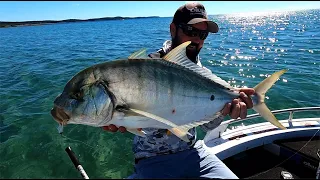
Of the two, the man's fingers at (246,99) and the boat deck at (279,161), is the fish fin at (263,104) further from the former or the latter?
the boat deck at (279,161)

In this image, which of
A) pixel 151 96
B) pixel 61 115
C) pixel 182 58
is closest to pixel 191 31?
pixel 182 58

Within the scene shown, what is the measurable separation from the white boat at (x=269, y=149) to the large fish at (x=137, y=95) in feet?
7.60

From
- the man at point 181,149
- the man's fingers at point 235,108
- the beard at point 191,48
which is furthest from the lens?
the beard at point 191,48

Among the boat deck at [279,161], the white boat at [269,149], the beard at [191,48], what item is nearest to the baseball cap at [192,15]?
the beard at [191,48]

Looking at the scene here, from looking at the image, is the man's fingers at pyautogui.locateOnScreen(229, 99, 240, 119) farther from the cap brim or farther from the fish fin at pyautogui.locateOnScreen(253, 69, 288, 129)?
the cap brim

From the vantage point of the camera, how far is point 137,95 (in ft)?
8.41

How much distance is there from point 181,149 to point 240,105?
1.12m

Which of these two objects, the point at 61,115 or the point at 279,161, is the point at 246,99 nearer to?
the point at 61,115

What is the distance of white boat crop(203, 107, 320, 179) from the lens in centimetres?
481

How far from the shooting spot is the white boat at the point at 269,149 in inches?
189

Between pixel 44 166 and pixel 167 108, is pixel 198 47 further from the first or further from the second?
pixel 44 166

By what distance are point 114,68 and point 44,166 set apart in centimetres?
459

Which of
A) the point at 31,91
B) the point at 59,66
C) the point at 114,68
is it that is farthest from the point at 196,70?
the point at 59,66

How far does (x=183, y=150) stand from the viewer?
3.69 m
